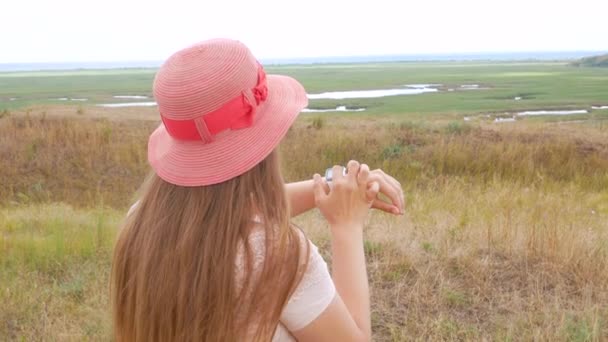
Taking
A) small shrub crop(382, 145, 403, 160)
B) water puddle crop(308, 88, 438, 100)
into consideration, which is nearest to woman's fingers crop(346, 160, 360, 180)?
small shrub crop(382, 145, 403, 160)

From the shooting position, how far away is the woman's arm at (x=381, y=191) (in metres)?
1.68

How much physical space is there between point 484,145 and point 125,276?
406 inches

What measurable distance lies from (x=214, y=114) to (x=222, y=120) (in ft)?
0.07

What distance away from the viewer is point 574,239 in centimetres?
375

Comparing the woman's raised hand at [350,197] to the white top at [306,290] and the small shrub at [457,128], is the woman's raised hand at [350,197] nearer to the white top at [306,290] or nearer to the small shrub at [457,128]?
the white top at [306,290]

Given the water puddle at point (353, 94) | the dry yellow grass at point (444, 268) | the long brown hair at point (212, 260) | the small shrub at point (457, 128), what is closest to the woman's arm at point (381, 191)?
the long brown hair at point (212, 260)

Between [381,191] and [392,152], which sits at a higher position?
[381,191]

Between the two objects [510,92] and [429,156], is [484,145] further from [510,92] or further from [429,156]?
[510,92]

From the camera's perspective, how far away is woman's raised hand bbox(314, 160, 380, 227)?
150 centimetres

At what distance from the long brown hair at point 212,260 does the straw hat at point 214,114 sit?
1.8 inches

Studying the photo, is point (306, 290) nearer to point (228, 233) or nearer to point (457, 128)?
point (228, 233)

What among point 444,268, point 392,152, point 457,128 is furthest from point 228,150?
point 457,128

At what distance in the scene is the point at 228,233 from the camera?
1.36 meters

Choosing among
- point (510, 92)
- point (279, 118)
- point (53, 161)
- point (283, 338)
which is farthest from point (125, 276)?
point (510, 92)
